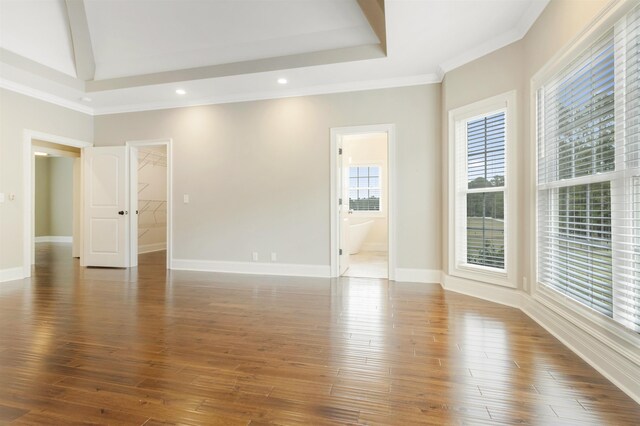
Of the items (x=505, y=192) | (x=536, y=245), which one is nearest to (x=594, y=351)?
(x=536, y=245)

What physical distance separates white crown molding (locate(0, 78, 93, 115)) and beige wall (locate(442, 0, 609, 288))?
5644 mm

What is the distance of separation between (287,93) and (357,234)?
346 centimetres

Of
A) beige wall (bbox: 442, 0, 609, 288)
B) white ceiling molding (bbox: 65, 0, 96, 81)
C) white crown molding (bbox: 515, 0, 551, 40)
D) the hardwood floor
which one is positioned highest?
white ceiling molding (bbox: 65, 0, 96, 81)

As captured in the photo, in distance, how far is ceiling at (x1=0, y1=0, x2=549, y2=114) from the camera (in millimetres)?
3424

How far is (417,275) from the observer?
4410 mm

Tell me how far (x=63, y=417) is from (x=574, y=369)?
2726 millimetres

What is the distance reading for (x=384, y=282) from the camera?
4.41 meters

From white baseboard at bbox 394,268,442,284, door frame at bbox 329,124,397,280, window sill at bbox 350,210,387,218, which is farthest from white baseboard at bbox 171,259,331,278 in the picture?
window sill at bbox 350,210,387,218

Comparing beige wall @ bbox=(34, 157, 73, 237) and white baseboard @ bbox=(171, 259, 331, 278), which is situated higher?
beige wall @ bbox=(34, 157, 73, 237)

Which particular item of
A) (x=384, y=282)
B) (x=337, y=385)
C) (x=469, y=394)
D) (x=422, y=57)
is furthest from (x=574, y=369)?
(x=422, y=57)

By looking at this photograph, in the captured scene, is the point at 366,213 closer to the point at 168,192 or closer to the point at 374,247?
the point at 374,247

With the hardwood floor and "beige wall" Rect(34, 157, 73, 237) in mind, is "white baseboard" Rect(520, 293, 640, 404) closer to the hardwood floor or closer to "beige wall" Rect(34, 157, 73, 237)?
the hardwood floor

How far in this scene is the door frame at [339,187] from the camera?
14.6ft

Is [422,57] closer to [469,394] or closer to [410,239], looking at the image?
[410,239]
